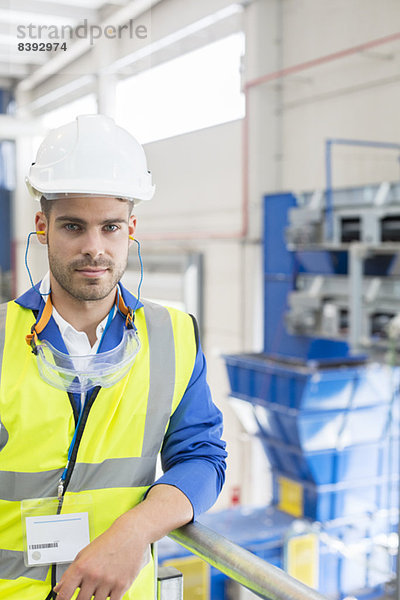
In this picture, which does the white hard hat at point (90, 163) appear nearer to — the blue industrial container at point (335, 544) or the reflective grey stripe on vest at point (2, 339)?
the reflective grey stripe on vest at point (2, 339)

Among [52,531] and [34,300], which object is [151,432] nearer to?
[52,531]

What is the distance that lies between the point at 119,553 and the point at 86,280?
569 millimetres

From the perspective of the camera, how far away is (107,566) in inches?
47.9

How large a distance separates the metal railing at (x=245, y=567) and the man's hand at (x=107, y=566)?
11cm

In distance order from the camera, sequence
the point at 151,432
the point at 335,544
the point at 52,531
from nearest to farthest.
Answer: the point at 52,531
the point at 151,432
the point at 335,544

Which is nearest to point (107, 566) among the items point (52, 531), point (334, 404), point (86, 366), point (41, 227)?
point (52, 531)

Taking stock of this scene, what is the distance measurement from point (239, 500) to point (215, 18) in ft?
16.1

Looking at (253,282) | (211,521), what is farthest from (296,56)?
(211,521)

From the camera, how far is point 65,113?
28.7 feet

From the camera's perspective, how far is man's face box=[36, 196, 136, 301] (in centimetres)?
147

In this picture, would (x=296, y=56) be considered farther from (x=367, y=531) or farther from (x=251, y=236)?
(x=367, y=531)

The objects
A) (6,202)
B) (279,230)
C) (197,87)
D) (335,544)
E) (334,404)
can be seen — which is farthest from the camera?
(6,202)

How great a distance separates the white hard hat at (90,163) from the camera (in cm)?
147

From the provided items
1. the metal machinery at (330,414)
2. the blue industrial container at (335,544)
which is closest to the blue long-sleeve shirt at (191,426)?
the metal machinery at (330,414)
